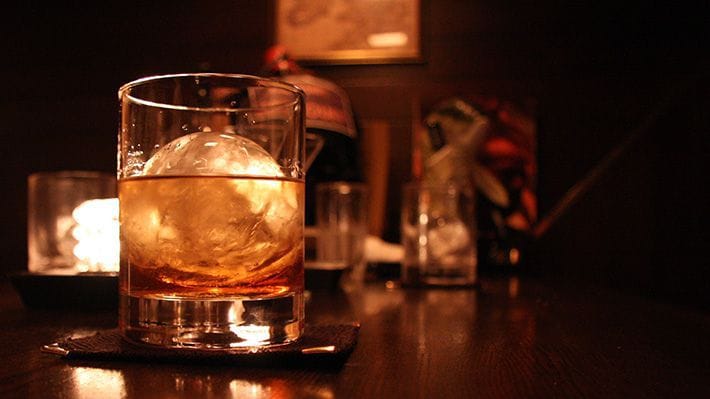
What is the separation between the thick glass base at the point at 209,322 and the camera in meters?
0.48

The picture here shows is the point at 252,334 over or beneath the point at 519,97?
beneath

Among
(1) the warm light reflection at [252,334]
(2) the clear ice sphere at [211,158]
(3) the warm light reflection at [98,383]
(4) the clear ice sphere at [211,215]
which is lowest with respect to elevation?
(3) the warm light reflection at [98,383]

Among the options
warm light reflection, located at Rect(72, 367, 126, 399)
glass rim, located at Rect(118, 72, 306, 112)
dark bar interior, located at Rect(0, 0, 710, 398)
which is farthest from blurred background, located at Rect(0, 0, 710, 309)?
warm light reflection, located at Rect(72, 367, 126, 399)

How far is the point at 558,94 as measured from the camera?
7.04 feet

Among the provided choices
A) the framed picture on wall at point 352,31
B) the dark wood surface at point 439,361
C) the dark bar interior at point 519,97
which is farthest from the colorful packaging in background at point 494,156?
the dark wood surface at point 439,361

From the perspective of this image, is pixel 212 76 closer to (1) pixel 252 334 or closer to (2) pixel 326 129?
(1) pixel 252 334

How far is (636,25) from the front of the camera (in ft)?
6.94

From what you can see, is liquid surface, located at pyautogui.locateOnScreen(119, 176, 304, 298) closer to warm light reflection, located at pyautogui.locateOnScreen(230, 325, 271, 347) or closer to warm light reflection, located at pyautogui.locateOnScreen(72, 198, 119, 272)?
warm light reflection, located at pyautogui.locateOnScreen(230, 325, 271, 347)

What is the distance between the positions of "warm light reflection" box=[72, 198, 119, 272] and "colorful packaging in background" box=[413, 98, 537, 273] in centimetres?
125

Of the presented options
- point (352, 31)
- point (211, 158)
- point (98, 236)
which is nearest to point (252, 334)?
point (211, 158)

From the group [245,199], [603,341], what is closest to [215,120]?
[245,199]

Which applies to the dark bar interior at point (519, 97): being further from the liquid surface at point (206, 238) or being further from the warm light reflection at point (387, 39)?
the liquid surface at point (206, 238)

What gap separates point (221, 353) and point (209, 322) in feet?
0.09

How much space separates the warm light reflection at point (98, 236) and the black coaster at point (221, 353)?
0.41 m
